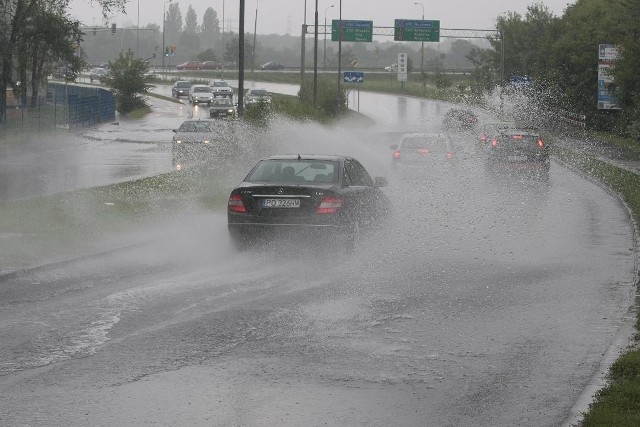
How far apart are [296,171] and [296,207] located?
Answer: 96cm

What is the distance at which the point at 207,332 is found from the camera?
1060 cm

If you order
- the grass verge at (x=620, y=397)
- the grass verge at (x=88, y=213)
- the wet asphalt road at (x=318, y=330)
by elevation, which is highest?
the grass verge at (x=620, y=397)

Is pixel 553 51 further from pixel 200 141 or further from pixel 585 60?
pixel 200 141

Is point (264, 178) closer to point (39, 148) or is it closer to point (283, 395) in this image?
point (283, 395)

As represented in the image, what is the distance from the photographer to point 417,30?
8412cm

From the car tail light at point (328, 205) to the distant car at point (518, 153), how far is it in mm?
16124

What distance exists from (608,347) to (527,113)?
66.0 m

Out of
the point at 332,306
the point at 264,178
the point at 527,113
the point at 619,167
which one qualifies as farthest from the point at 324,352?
the point at 527,113

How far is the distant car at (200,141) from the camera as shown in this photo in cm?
3634

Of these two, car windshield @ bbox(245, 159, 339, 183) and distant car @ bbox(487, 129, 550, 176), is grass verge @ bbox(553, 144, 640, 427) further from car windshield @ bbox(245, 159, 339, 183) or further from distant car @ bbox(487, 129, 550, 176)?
distant car @ bbox(487, 129, 550, 176)

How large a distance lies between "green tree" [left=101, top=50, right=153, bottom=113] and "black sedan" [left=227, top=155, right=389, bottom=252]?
202ft

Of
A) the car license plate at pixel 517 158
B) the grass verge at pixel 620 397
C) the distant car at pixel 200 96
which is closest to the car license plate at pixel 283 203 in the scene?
the grass verge at pixel 620 397

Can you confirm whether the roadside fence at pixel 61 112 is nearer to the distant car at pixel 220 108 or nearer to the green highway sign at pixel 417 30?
the distant car at pixel 220 108

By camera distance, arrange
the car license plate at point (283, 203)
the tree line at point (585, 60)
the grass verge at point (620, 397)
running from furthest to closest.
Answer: the tree line at point (585, 60) < the car license plate at point (283, 203) < the grass verge at point (620, 397)
